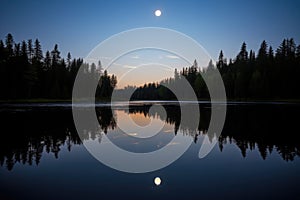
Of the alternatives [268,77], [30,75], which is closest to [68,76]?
[30,75]

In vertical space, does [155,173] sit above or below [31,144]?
below

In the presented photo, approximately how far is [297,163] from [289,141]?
4.99 m

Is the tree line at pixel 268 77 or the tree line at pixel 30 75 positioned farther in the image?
the tree line at pixel 268 77

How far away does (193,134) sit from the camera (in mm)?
17234

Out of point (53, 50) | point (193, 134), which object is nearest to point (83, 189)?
point (193, 134)

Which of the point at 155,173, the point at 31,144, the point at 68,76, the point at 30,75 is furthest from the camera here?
the point at 68,76

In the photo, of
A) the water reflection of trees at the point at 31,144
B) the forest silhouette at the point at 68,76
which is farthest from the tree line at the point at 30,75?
the water reflection of trees at the point at 31,144

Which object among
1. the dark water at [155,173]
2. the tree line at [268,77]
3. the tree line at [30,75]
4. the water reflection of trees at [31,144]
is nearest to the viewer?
the dark water at [155,173]

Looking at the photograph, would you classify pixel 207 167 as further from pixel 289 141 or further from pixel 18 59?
pixel 18 59

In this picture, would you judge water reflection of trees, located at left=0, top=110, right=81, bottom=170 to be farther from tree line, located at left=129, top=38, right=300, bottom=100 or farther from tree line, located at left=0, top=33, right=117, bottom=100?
tree line, located at left=129, top=38, right=300, bottom=100

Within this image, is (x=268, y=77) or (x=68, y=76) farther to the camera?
(x=68, y=76)

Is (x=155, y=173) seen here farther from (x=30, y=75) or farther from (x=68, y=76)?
(x=68, y=76)

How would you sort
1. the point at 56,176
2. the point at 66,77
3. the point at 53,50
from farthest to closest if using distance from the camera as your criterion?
the point at 53,50 → the point at 66,77 → the point at 56,176

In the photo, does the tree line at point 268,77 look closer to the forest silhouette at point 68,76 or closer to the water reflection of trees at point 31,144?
the forest silhouette at point 68,76
